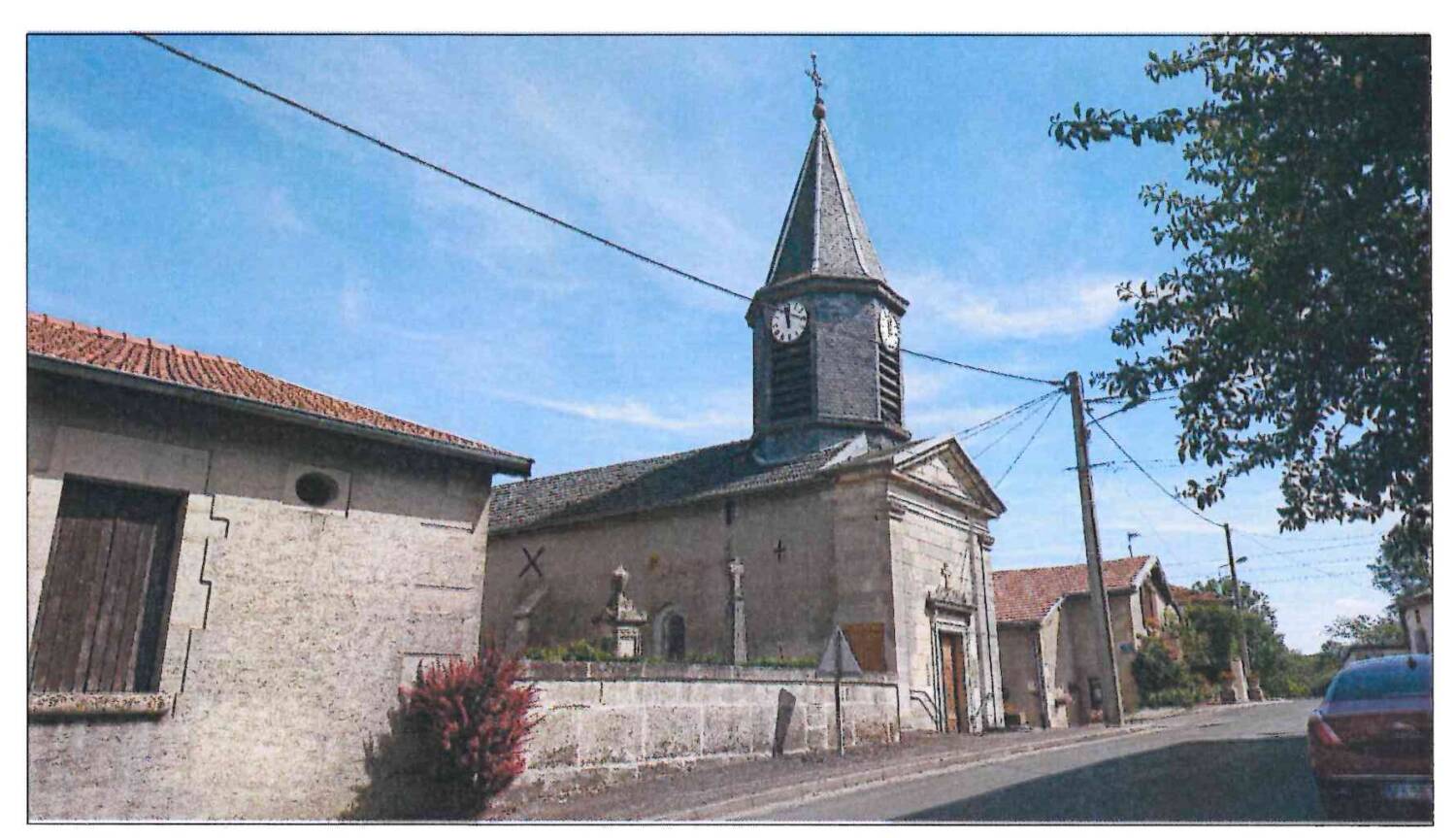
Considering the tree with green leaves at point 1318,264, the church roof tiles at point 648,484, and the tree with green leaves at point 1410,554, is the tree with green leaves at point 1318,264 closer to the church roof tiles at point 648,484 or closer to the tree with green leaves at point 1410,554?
the tree with green leaves at point 1410,554

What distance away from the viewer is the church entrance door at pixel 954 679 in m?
17.8

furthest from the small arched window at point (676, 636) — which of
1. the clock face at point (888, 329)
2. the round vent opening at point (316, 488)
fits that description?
the round vent opening at point (316, 488)

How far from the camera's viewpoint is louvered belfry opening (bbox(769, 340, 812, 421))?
20000 millimetres

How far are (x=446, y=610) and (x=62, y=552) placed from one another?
3.24 meters

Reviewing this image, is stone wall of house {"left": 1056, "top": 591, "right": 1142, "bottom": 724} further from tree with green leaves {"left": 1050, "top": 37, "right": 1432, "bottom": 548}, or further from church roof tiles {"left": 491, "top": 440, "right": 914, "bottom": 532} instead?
tree with green leaves {"left": 1050, "top": 37, "right": 1432, "bottom": 548}

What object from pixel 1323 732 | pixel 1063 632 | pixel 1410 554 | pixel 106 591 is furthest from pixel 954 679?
pixel 106 591

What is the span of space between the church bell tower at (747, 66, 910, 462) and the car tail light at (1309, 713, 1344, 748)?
12667 mm

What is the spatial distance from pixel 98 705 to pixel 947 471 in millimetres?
15892

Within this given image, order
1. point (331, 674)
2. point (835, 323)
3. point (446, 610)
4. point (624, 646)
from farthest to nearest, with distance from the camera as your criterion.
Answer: point (835, 323), point (624, 646), point (446, 610), point (331, 674)

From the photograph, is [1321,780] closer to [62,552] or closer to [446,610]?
[446,610]

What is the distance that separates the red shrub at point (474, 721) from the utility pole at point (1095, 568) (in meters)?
12.4

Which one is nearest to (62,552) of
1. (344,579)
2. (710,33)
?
(344,579)

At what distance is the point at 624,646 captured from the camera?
526 inches

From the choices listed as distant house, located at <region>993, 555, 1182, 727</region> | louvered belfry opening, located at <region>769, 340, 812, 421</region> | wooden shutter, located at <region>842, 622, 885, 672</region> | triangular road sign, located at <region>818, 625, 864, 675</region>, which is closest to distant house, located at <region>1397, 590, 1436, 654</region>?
triangular road sign, located at <region>818, 625, 864, 675</region>
